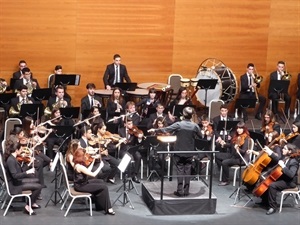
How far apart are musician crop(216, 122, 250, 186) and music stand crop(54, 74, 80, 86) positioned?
4.20 metres

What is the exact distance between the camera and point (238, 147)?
14.6 meters

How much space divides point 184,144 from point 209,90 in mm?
5333

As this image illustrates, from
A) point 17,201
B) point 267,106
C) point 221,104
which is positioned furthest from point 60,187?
point 267,106

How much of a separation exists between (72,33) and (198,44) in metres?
3.11

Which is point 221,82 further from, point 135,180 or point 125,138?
point 135,180

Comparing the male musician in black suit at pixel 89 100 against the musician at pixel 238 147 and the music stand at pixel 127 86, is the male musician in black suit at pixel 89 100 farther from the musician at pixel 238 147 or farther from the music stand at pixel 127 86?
the musician at pixel 238 147

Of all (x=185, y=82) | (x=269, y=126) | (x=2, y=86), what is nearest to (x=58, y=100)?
(x=2, y=86)

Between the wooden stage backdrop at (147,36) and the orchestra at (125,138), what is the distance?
2.94 feet

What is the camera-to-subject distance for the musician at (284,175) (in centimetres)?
1325

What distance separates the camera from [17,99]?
16.3 m

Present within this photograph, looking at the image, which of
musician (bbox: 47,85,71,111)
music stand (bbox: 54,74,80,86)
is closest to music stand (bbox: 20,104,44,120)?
musician (bbox: 47,85,71,111)

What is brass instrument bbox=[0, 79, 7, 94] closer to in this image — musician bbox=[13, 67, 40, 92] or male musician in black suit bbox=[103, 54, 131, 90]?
musician bbox=[13, 67, 40, 92]

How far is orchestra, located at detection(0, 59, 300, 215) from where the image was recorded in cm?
1319

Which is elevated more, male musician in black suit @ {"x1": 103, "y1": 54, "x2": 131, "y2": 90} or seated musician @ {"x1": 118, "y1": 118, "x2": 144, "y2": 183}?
male musician in black suit @ {"x1": 103, "y1": 54, "x2": 131, "y2": 90}
